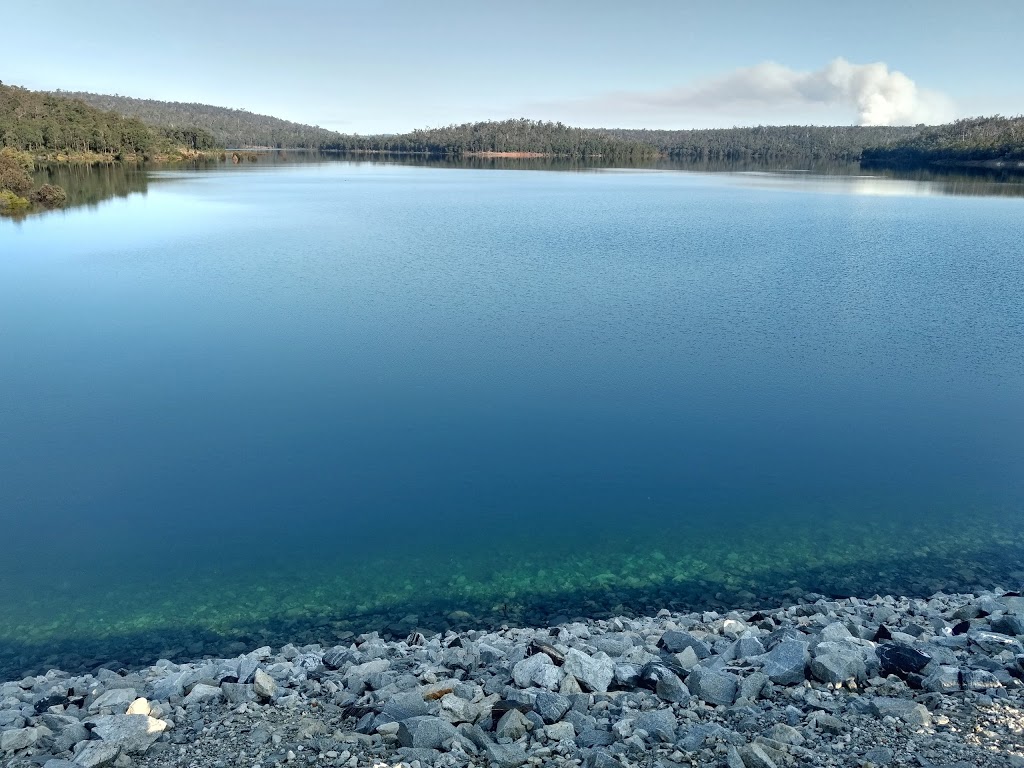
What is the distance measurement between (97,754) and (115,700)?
116 centimetres

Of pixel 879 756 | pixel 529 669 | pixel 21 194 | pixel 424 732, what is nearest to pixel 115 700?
pixel 424 732

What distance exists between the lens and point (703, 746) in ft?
20.2

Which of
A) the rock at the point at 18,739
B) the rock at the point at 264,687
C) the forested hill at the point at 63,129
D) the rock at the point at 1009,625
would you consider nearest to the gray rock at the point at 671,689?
the rock at the point at 264,687

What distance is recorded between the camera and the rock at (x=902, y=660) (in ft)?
24.4

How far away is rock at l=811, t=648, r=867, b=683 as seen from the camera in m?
7.25

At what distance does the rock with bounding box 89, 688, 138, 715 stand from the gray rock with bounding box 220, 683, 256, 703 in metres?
0.88

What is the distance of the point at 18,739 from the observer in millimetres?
6465

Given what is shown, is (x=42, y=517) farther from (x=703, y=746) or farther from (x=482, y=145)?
(x=482, y=145)

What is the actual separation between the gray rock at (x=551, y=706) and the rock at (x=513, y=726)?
23 centimetres

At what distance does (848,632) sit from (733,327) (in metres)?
15.0

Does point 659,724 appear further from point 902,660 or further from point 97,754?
point 97,754

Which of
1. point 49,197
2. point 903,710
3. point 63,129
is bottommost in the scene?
point 903,710

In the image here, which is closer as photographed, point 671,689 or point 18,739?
point 18,739

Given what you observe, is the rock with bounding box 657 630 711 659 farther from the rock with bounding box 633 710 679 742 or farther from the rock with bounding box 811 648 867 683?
the rock with bounding box 633 710 679 742
